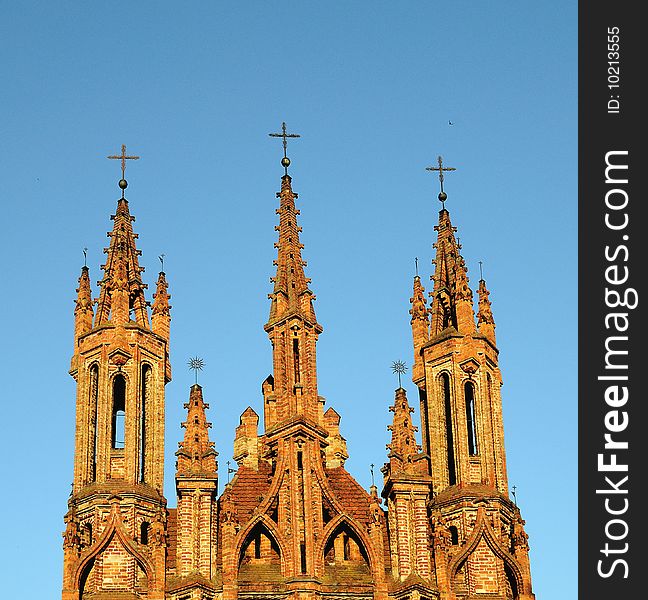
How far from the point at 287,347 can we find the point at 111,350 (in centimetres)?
447

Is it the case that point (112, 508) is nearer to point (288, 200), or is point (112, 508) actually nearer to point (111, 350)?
point (111, 350)

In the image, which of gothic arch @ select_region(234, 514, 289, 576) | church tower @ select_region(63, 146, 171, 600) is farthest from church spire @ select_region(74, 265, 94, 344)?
gothic arch @ select_region(234, 514, 289, 576)

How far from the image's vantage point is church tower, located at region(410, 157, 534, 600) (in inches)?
1580

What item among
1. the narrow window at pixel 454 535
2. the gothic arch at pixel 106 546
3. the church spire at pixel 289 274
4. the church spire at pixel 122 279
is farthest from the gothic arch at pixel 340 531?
the church spire at pixel 122 279

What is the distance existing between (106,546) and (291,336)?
23.6ft

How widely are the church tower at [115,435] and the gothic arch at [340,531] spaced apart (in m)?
3.74

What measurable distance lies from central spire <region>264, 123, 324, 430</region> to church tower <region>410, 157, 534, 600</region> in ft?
10.6

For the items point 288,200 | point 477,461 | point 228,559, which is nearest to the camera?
point 228,559

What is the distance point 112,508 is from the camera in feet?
130

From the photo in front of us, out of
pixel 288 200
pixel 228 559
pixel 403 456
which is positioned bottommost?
pixel 228 559

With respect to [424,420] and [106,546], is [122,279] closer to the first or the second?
[106,546]

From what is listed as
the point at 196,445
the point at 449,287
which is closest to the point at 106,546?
the point at 196,445

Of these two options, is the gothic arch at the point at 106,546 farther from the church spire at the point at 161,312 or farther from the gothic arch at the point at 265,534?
the church spire at the point at 161,312

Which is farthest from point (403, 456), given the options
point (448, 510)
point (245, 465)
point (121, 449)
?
point (121, 449)
